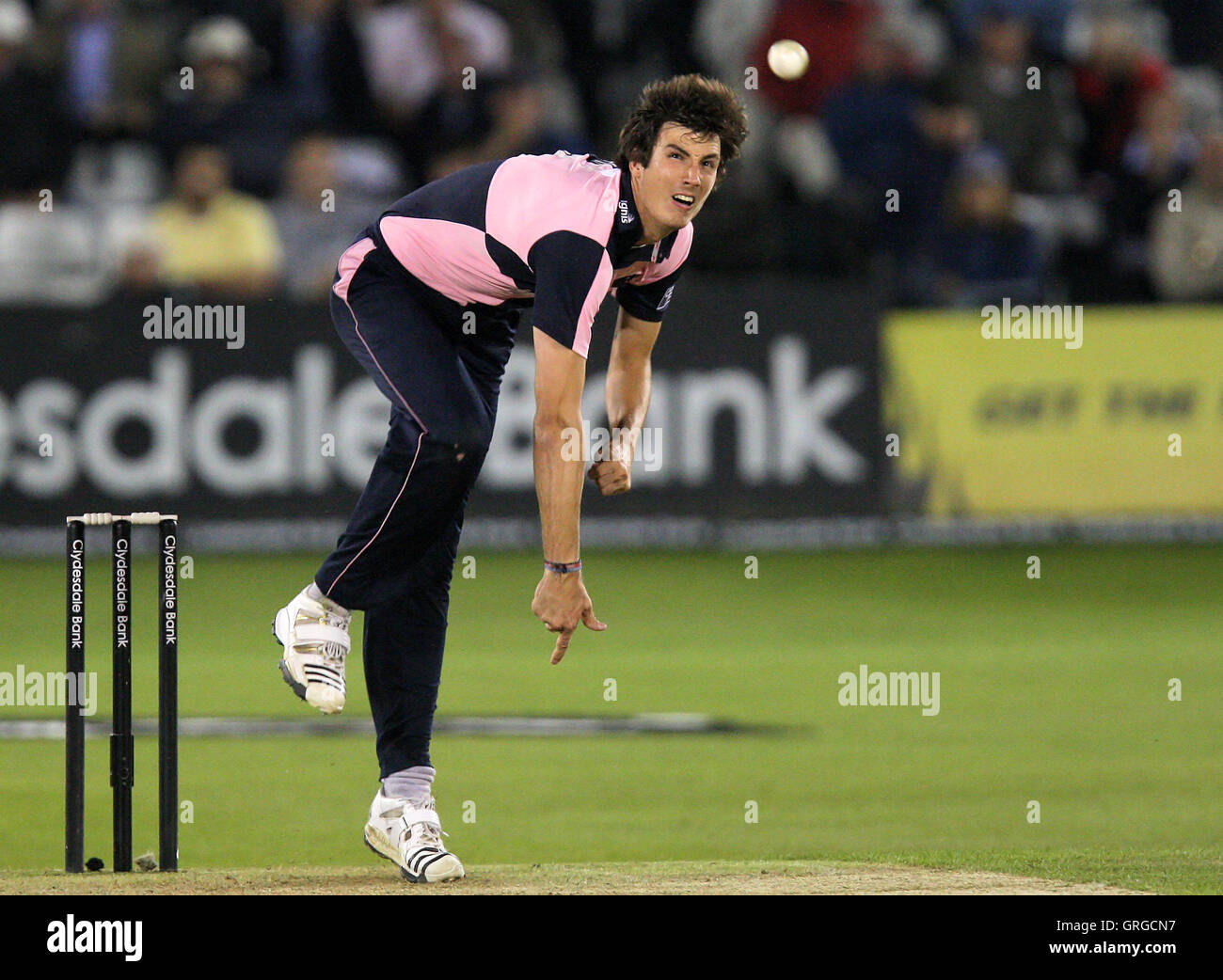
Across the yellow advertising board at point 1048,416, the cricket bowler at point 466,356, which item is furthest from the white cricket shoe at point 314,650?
the yellow advertising board at point 1048,416

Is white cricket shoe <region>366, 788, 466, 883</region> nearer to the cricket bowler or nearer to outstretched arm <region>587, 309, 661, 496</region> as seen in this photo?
the cricket bowler

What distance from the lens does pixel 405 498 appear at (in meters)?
6.16

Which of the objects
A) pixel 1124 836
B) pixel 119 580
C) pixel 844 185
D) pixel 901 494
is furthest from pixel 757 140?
pixel 119 580

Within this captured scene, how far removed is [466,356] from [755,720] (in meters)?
4.19

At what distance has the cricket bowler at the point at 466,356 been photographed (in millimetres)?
5824
